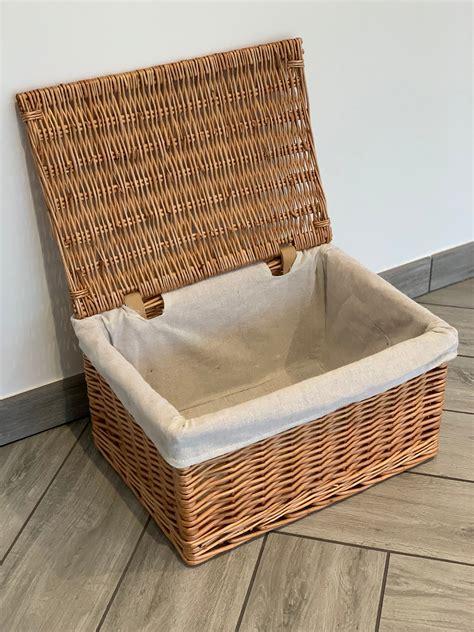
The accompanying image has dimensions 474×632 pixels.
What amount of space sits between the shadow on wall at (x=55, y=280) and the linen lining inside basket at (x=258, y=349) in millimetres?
116

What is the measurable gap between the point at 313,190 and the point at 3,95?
0.54m

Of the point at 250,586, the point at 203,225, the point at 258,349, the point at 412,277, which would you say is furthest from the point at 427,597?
the point at 412,277

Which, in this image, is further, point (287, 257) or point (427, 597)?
point (287, 257)

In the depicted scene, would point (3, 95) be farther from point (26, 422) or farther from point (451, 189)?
point (451, 189)

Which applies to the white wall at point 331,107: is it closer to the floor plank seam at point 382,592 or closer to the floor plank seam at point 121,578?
the floor plank seam at point 121,578

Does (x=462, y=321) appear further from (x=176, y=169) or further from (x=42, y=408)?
(x=42, y=408)

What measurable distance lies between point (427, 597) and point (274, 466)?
10.7 inches

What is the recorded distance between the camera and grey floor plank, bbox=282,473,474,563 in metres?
1.26

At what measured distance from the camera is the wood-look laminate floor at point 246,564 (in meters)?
1.17

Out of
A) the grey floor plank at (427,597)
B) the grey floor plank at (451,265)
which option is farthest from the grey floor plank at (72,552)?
the grey floor plank at (451,265)

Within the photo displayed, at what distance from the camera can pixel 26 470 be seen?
4.73ft

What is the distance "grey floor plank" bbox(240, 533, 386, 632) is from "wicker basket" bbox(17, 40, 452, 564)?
59 millimetres

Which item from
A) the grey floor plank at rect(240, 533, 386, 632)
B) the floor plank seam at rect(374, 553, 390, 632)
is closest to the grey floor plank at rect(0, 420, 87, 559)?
the grey floor plank at rect(240, 533, 386, 632)

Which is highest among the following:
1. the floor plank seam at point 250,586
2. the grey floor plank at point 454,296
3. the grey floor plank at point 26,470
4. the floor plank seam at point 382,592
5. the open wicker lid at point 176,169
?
the open wicker lid at point 176,169
